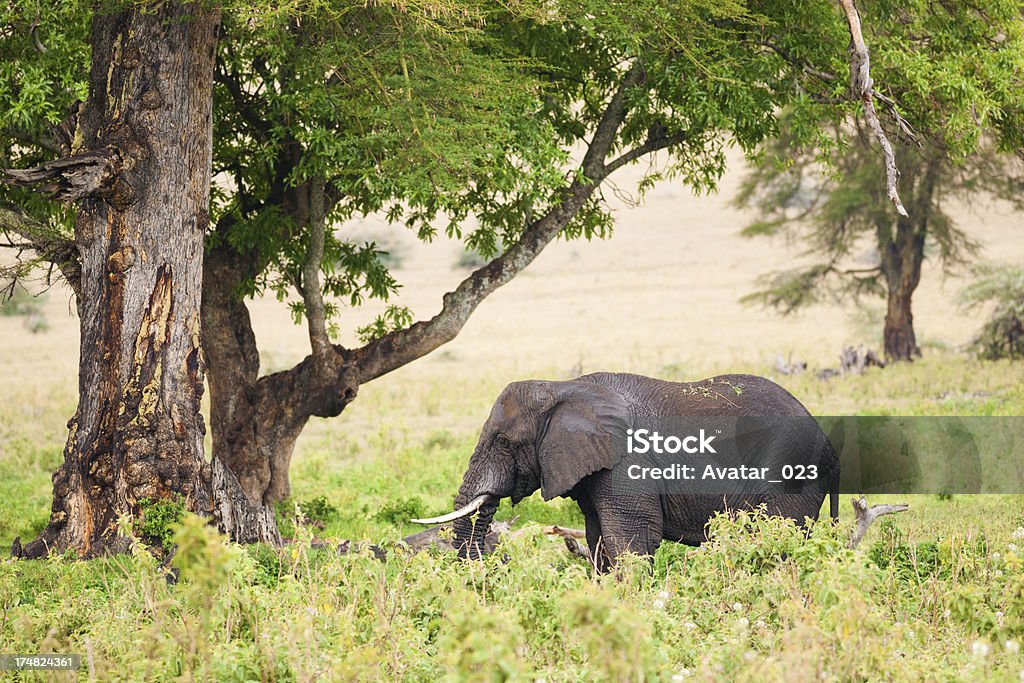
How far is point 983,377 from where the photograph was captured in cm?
2534

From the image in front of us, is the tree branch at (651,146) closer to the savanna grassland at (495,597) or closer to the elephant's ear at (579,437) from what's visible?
the savanna grassland at (495,597)

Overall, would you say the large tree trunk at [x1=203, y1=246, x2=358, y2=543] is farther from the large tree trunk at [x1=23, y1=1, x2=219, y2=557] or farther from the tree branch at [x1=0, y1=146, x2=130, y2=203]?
the tree branch at [x1=0, y1=146, x2=130, y2=203]

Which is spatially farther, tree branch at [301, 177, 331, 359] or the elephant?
tree branch at [301, 177, 331, 359]

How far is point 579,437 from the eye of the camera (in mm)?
8977

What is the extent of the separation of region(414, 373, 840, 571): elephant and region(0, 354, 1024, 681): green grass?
0.49 metres

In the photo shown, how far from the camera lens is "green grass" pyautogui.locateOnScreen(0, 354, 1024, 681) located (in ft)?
17.3

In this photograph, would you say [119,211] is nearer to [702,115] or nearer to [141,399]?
[141,399]

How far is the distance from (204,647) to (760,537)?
373cm

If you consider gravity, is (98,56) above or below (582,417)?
above

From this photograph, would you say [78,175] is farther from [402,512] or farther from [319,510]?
[402,512]

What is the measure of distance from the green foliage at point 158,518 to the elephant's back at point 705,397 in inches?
148

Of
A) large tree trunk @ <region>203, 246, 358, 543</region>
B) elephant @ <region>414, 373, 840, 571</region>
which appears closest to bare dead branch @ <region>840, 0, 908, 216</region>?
elephant @ <region>414, 373, 840, 571</region>

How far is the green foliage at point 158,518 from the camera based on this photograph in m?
10.2

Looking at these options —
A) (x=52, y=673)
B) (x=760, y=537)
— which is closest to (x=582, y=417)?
(x=760, y=537)
